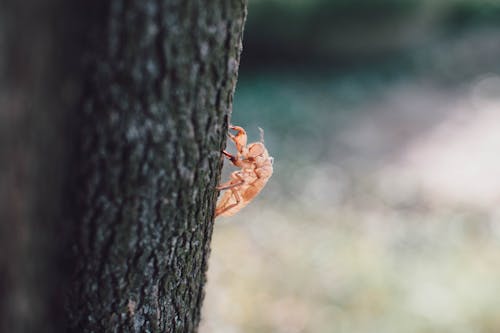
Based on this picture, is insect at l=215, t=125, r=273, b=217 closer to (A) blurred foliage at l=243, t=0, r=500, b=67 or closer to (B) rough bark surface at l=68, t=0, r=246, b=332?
(B) rough bark surface at l=68, t=0, r=246, b=332

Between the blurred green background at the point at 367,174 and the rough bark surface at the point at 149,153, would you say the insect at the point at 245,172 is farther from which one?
the blurred green background at the point at 367,174

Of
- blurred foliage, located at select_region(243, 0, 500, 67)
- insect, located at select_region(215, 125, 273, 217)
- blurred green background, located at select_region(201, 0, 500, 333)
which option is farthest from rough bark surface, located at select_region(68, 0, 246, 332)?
blurred foliage, located at select_region(243, 0, 500, 67)

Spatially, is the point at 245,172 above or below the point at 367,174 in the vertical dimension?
below

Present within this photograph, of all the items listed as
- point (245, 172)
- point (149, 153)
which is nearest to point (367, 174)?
point (245, 172)

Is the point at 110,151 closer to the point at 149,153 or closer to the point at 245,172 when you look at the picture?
the point at 149,153

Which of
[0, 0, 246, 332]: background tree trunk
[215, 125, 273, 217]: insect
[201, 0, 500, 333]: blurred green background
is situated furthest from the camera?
[201, 0, 500, 333]: blurred green background

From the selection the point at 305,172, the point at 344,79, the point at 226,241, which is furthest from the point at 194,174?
the point at 344,79

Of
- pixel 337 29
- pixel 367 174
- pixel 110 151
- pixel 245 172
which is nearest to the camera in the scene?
pixel 110 151
